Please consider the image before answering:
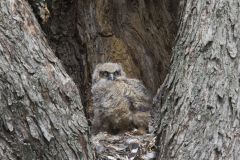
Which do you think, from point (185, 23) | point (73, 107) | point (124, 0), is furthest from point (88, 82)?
point (73, 107)

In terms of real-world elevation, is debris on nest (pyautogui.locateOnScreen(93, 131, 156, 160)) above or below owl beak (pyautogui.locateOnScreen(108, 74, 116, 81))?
below

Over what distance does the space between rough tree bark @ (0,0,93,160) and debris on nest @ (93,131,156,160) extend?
83 cm

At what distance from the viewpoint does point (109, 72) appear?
21.2ft

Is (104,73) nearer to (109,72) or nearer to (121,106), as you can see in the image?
(109,72)

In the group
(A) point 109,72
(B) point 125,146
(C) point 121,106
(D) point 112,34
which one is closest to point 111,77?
(A) point 109,72

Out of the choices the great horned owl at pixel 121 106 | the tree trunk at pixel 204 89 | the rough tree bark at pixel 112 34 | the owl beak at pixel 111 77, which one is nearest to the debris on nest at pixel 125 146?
the great horned owl at pixel 121 106

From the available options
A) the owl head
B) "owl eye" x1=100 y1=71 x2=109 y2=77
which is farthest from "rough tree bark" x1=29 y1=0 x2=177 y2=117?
"owl eye" x1=100 y1=71 x2=109 y2=77

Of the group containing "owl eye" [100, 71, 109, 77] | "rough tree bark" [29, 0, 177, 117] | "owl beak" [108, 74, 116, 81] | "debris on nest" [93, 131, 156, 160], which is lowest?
"debris on nest" [93, 131, 156, 160]

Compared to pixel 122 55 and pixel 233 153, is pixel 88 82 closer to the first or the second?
pixel 122 55

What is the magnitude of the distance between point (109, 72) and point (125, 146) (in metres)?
1.35

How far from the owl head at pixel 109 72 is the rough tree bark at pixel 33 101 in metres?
2.67

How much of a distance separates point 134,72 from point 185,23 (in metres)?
2.82

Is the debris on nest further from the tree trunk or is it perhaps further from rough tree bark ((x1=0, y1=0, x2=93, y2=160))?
rough tree bark ((x1=0, y1=0, x2=93, y2=160))

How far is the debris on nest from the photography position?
4523mm
